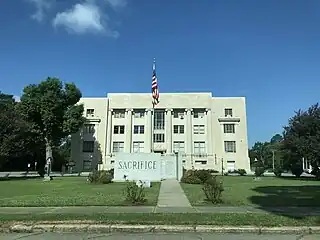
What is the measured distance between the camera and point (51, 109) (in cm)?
5900

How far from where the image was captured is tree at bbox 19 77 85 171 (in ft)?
193

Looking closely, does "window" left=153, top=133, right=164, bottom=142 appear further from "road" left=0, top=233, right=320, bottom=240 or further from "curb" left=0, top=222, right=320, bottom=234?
"road" left=0, top=233, right=320, bottom=240

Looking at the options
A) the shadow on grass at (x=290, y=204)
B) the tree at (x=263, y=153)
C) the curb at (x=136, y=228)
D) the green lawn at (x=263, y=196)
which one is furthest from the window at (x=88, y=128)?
the curb at (x=136, y=228)

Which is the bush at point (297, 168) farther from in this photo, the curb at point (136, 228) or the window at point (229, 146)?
the curb at point (136, 228)

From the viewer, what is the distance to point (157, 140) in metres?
79.9

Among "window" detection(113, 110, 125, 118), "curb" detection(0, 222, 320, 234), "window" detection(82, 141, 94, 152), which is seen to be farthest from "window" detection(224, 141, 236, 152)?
"curb" detection(0, 222, 320, 234)

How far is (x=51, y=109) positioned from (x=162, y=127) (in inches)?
1100

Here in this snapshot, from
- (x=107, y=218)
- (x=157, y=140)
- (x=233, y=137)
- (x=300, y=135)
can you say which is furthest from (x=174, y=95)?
(x=107, y=218)

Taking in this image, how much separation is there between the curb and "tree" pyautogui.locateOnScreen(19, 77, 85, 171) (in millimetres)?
51467

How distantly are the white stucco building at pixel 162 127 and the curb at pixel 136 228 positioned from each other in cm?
6842

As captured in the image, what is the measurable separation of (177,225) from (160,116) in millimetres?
72114

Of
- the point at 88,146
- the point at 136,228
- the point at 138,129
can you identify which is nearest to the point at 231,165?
the point at 138,129

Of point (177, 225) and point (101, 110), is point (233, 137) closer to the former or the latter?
point (101, 110)

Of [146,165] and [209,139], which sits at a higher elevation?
[209,139]
